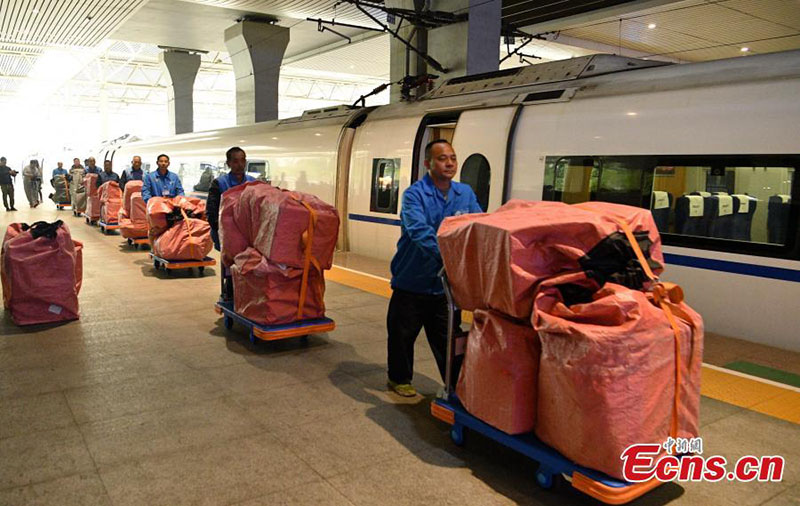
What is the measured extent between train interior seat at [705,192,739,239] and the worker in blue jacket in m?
2.55

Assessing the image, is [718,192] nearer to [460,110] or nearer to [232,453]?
[460,110]

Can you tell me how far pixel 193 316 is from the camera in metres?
6.50

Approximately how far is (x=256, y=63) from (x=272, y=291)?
15.7 m

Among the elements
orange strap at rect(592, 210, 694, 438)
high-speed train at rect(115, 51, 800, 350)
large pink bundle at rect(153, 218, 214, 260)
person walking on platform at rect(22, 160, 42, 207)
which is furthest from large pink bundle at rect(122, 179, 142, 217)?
person walking on platform at rect(22, 160, 42, 207)

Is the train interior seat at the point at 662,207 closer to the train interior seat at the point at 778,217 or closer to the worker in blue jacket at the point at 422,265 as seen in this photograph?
the train interior seat at the point at 778,217

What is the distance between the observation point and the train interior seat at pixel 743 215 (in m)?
5.19

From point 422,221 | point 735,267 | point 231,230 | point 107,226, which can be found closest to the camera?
point 422,221

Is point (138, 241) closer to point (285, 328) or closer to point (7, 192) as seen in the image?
point (285, 328)

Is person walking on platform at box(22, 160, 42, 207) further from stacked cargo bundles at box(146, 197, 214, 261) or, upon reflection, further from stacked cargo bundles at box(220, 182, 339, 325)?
stacked cargo bundles at box(220, 182, 339, 325)

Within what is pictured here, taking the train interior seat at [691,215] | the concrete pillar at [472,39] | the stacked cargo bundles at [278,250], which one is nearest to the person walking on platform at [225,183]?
the stacked cargo bundles at [278,250]

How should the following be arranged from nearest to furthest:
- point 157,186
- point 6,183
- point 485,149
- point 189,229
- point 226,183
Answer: point 226,183 < point 485,149 < point 189,229 < point 157,186 < point 6,183

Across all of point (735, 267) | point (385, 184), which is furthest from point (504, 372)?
point (385, 184)

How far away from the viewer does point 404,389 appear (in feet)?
14.1

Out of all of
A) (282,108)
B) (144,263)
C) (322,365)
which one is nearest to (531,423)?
(322,365)
